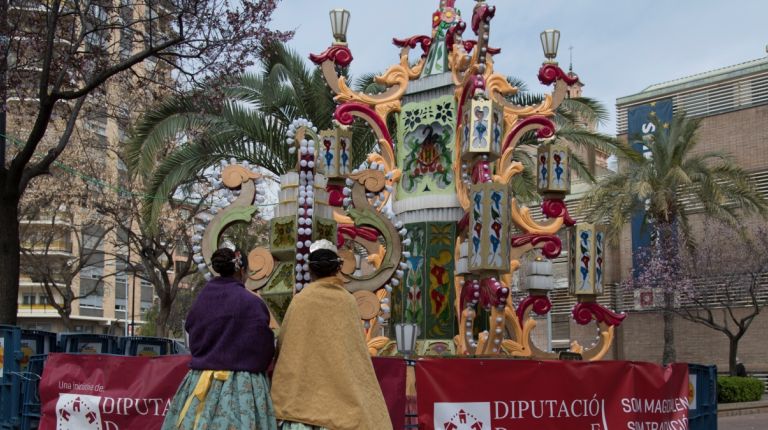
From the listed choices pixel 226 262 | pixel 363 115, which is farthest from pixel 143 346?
pixel 226 262

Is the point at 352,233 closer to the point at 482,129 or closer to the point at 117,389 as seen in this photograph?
the point at 482,129

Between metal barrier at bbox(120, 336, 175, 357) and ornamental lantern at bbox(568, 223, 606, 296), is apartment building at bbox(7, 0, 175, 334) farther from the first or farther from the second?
ornamental lantern at bbox(568, 223, 606, 296)

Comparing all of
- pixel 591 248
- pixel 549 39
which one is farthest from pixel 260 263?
pixel 549 39

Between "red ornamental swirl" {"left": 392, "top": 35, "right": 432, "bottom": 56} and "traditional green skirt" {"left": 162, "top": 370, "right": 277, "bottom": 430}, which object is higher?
"red ornamental swirl" {"left": 392, "top": 35, "right": 432, "bottom": 56}

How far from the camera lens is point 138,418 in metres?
7.60

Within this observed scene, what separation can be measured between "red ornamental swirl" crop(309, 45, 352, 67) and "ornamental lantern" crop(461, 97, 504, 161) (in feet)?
7.54

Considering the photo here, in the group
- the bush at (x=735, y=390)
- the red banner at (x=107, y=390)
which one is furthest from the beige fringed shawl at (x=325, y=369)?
the bush at (x=735, y=390)

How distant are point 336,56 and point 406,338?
439cm

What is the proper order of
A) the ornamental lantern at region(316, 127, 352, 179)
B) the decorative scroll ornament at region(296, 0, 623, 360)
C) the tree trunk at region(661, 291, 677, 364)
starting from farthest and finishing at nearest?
1. the tree trunk at region(661, 291, 677, 364)
2. the decorative scroll ornament at region(296, 0, 623, 360)
3. the ornamental lantern at region(316, 127, 352, 179)

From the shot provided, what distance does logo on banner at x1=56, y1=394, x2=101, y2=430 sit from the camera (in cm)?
787

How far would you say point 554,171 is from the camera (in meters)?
14.0

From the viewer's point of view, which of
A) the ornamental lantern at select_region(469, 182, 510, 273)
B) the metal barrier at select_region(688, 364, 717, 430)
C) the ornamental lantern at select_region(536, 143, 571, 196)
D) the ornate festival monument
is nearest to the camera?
the metal barrier at select_region(688, 364, 717, 430)

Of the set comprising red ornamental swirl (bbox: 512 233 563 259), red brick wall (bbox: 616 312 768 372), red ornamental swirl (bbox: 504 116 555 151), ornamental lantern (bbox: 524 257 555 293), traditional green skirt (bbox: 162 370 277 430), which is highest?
red ornamental swirl (bbox: 504 116 555 151)

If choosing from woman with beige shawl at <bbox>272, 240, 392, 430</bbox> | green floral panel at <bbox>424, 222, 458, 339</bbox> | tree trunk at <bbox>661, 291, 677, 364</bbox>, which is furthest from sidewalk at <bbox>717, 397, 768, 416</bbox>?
woman with beige shawl at <bbox>272, 240, 392, 430</bbox>
